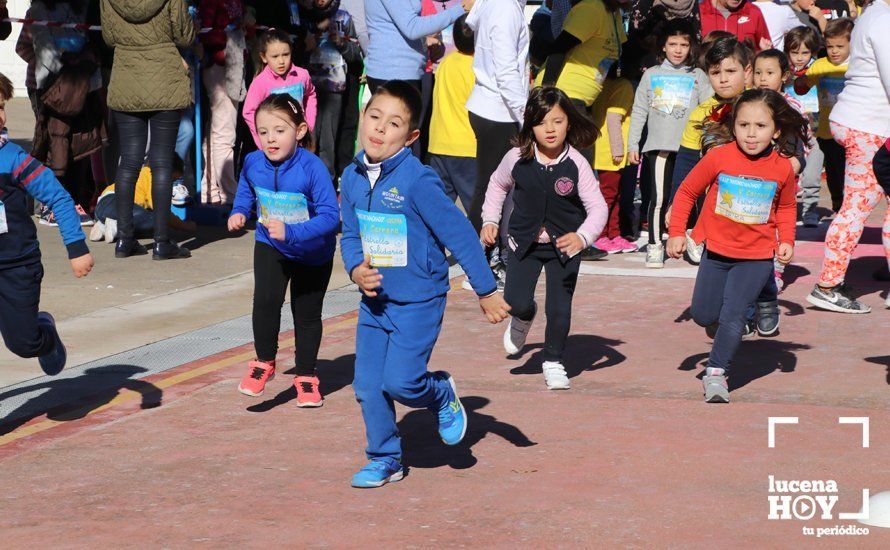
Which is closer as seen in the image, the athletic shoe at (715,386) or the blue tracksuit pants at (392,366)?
the blue tracksuit pants at (392,366)

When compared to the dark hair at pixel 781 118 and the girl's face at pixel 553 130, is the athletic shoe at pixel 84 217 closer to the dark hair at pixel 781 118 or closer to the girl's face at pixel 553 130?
the girl's face at pixel 553 130

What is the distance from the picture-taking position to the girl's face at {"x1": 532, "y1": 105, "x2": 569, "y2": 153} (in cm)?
746

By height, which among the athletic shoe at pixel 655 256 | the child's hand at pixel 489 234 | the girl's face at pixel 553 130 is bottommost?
the athletic shoe at pixel 655 256

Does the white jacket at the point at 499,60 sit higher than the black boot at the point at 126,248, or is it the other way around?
the white jacket at the point at 499,60

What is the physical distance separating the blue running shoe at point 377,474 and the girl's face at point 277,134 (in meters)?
1.88

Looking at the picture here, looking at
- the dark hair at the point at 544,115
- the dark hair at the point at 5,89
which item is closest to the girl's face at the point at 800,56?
the dark hair at the point at 544,115

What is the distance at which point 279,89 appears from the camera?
37.2 feet

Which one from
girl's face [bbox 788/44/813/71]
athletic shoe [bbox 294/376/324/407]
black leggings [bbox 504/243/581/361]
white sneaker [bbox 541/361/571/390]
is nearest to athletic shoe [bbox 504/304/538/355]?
black leggings [bbox 504/243/581/361]

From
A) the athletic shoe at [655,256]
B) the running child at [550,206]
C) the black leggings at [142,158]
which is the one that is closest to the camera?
the running child at [550,206]

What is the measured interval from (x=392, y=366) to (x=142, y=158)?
223 inches

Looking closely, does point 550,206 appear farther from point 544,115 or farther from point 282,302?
point 282,302

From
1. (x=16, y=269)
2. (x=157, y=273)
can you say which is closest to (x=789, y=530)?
(x=16, y=269)

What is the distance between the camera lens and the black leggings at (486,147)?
33.0 feet

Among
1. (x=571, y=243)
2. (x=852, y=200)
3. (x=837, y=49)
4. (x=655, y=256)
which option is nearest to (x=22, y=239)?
(x=571, y=243)
